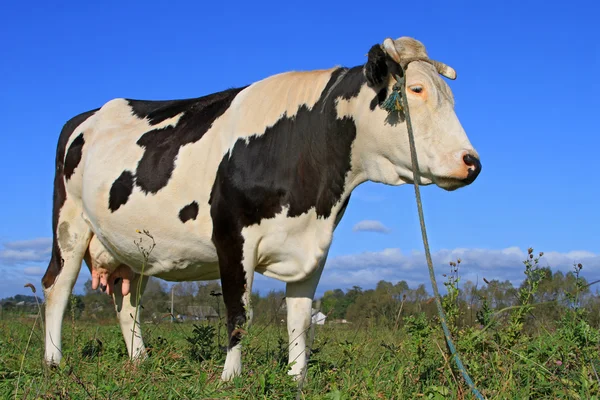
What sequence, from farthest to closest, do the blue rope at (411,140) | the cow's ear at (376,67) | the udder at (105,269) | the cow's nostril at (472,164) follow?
the udder at (105,269) < the cow's ear at (376,67) < the cow's nostril at (472,164) < the blue rope at (411,140)

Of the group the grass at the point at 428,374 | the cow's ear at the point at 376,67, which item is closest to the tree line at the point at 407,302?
the grass at the point at 428,374

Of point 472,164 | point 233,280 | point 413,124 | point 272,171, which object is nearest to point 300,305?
point 233,280

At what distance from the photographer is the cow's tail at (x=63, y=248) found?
7.03 meters

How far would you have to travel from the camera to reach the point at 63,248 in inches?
285

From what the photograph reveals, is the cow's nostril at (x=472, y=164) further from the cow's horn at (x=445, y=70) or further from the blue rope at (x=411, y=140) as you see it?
the cow's horn at (x=445, y=70)

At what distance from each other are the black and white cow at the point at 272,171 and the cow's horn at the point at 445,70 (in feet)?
0.06

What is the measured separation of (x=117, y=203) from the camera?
6.38 meters

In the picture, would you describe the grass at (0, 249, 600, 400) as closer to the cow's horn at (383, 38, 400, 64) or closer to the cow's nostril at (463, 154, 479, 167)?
the cow's nostril at (463, 154, 479, 167)

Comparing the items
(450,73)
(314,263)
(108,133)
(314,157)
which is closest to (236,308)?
(314,263)

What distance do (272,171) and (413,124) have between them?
3.82 ft

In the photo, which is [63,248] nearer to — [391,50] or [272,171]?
[272,171]

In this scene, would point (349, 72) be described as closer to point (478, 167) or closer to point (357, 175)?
point (357, 175)

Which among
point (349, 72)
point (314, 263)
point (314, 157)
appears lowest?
point (314, 263)

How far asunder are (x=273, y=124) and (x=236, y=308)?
1501 mm
